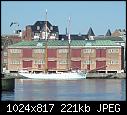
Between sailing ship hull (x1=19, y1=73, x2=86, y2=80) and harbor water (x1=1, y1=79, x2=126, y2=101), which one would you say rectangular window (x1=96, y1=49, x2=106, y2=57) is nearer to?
sailing ship hull (x1=19, y1=73, x2=86, y2=80)

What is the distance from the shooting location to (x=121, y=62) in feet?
175

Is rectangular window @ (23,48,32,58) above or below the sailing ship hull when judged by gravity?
above

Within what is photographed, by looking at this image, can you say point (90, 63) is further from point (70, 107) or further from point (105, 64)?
point (70, 107)

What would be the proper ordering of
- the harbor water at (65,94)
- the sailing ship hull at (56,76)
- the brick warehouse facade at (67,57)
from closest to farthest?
the harbor water at (65,94), the sailing ship hull at (56,76), the brick warehouse facade at (67,57)

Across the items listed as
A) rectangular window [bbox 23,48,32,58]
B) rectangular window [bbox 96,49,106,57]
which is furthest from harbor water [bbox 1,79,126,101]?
rectangular window [bbox 96,49,106,57]

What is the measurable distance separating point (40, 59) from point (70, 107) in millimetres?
45303

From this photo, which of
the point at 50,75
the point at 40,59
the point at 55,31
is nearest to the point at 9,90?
the point at 50,75

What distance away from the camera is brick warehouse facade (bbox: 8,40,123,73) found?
Answer: 2064 inches

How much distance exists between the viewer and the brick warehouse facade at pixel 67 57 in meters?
52.4

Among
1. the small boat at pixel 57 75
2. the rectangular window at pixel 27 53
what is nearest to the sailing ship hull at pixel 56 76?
the small boat at pixel 57 75

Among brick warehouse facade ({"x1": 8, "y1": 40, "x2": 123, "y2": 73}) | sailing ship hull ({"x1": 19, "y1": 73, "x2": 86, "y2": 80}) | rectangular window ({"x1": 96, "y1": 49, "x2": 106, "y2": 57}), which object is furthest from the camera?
rectangular window ({"x1": 96, "y1": 49, "x2": 106, "y2": 57})

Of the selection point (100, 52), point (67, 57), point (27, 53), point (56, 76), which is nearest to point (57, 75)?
point (56, 76)

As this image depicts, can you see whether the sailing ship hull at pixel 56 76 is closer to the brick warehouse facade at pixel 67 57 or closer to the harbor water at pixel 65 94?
the brick warehouse facade at pixel 67 57

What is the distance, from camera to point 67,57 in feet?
171
